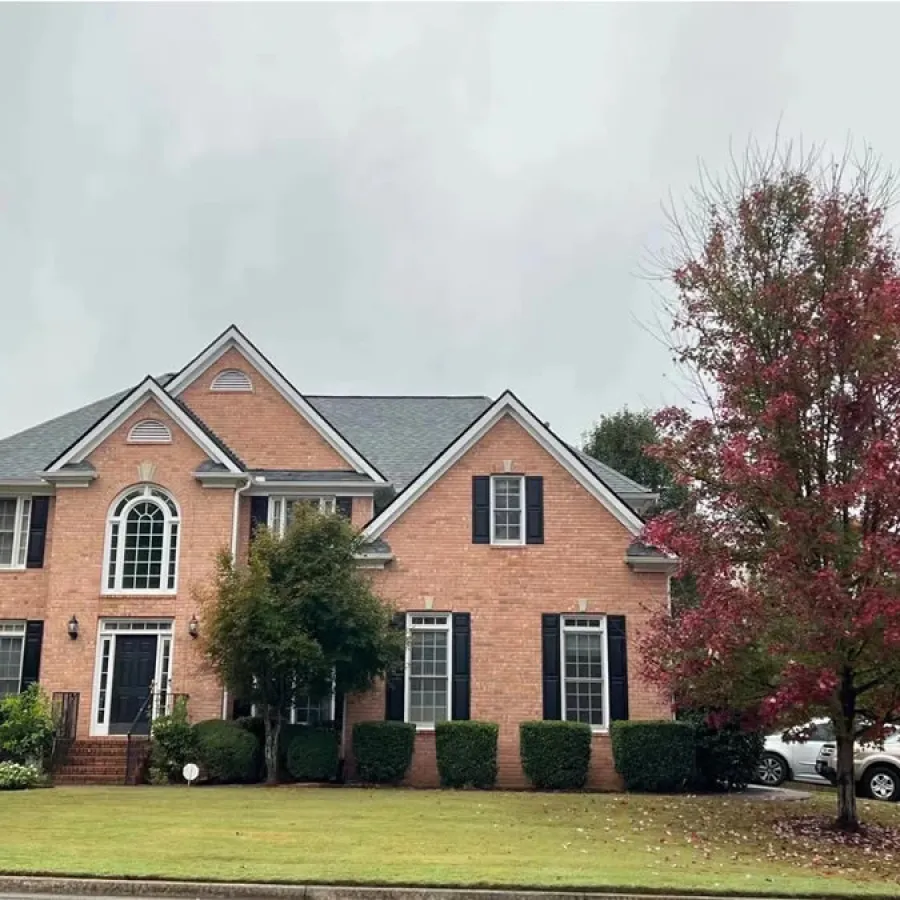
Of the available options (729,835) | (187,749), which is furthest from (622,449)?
(729,835)

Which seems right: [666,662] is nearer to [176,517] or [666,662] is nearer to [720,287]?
[720,287]

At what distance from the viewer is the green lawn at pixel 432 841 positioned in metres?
9.96

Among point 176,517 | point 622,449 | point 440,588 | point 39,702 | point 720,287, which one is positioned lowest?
point 39,702

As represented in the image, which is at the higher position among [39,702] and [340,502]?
[340,502]

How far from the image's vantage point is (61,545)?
2238 cm

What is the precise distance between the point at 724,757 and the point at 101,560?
13.9 meters

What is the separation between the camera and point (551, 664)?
2117 centimetres

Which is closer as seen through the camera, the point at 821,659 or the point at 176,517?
the point at 821,659

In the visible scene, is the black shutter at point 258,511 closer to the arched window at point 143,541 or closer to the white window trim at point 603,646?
the arched window at point 143,541

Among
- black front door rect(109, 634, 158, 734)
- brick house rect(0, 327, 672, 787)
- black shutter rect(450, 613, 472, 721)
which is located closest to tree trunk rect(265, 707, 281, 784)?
brick house rect(0, 327, 672, 787)

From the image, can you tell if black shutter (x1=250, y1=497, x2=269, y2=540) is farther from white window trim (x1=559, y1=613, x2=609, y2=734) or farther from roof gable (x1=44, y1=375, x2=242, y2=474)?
white window trim (x1=559, y1=613, x2=609, y2=734)

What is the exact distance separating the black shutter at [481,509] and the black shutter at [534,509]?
83cm

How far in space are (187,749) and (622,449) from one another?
2581cm

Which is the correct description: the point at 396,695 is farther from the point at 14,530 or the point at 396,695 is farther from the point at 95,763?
the point at 14,530
